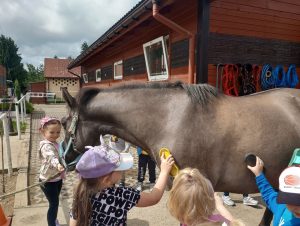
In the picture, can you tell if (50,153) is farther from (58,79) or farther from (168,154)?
(58,79)

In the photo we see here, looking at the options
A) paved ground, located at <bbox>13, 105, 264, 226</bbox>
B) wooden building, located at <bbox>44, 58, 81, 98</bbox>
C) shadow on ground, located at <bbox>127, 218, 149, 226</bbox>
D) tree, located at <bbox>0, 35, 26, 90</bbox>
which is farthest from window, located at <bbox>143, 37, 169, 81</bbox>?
tree, located at <bbox>0, 35, 26, 90</bbox>

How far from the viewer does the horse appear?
2297 millimetres

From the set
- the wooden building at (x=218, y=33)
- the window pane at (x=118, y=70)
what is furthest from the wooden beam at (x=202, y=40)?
the window pane at (x=118, y=70)

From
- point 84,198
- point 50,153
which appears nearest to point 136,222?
point 50,153

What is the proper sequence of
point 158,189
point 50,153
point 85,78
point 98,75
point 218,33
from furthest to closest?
1. point 85,78
2. point 98,75
3. point 218,33
4. point 50,153
5. point 158,189

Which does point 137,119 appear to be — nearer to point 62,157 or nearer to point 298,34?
point 62,157

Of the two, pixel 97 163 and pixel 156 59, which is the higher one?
pixel 156 59

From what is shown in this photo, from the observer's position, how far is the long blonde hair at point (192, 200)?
1.39 m

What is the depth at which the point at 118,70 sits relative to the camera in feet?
32.5

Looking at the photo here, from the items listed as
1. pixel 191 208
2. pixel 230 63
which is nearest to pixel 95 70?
pixel 230 63

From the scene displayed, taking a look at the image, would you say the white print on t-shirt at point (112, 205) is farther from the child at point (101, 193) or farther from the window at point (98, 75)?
the window at point (98, 75)

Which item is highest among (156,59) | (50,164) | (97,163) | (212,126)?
(156,59)

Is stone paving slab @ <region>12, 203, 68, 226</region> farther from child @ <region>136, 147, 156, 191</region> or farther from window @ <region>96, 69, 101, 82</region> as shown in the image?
window @ <region>96, 69, 101, 82</region>

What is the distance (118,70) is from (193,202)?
8829 mm
